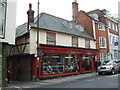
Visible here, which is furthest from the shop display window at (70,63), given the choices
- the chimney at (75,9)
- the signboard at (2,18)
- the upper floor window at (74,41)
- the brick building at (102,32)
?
the chimney at (75,9)

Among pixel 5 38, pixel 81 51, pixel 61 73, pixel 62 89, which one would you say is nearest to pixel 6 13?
pixel 5 38

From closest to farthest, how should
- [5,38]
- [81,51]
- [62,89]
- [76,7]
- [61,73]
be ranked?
[62,89]
[5,38]
[61,73]
[81,51]
[76,7]

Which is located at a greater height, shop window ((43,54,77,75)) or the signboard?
the signboard

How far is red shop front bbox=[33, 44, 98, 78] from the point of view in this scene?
45.9ft

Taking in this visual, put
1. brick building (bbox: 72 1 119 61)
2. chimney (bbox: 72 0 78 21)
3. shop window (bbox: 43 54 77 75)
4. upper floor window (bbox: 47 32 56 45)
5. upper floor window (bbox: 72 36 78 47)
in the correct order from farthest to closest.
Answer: chimney (bbox: 72 0 78 21) < brick building (bbox: 72 1 119 61) < upper floor window (bbox: 72 36 78 47) < upper floor window (bbox: 47 32 56 45) < shop window (bbox: 43 54 77 75)

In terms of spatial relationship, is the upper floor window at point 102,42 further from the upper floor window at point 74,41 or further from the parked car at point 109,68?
the upper floor window at point 74,41

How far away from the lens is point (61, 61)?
1619 centimetres

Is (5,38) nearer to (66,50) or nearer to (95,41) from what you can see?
(66,50)

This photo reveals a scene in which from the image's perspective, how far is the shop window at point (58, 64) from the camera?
1468 centimetres

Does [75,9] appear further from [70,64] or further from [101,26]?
[70,64]

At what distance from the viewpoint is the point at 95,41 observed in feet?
74.2

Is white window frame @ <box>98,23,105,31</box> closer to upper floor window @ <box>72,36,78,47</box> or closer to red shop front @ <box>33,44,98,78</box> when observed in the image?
red shop front @ <box>33,44,98,78</box>

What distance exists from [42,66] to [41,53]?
1.59 m

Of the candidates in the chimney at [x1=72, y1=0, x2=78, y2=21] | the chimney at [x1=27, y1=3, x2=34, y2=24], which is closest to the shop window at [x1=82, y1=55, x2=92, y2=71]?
the chimney at [x1=27, y1=3, x2=34, y2=24]
